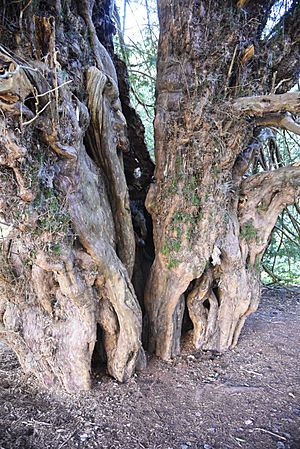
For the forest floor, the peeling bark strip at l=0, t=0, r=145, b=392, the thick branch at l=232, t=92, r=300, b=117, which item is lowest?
the forest floor

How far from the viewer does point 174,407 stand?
216cm

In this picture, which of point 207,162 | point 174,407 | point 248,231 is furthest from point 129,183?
point 174,407

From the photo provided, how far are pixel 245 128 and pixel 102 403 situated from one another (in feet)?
7.34

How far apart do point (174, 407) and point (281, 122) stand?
2.20 m

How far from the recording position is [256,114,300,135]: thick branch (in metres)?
2.56

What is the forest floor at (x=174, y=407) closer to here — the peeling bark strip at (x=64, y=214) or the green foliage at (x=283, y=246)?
the peeling bark strip at (x=64, y=214)

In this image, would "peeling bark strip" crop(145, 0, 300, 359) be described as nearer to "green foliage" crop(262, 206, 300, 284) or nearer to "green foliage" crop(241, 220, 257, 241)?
"green foliage" crop(241, 220, 257, 241)

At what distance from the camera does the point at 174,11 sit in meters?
2.69

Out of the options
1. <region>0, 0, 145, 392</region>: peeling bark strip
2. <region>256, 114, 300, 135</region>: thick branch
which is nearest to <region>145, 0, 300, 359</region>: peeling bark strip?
<region>256, 114, 300, 135</region>: thick branch

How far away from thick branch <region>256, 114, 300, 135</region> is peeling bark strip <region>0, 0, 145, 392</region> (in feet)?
3.72

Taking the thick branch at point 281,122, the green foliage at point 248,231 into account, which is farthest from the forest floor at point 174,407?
the thick branch at point 281,122

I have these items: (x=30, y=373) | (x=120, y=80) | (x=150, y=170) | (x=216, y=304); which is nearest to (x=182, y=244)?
(x=216, y=304)

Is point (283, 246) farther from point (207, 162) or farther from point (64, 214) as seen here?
point (64, 214)

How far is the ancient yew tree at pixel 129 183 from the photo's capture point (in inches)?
75.5
